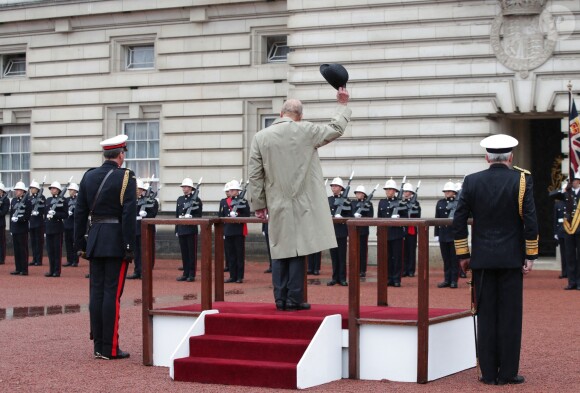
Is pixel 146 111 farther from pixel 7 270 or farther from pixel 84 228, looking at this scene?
pixel 84 228

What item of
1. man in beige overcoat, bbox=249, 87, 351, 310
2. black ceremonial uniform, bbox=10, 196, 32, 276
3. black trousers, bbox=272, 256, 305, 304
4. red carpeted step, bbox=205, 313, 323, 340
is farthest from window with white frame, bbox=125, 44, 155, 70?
red carpeted step, bbox=205, 313, 323, 340

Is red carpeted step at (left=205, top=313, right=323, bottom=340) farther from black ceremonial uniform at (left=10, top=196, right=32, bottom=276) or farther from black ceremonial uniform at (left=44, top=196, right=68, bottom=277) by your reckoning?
black ceremonial uniform at (left=10, top=196, right=32, bottom=276)

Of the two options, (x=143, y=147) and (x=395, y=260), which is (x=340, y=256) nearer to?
(x=395, y=260)

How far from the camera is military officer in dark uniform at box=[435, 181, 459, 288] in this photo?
63.1ft

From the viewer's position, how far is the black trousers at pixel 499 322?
9.38 metres

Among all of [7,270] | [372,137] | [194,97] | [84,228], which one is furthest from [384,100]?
[84,228]

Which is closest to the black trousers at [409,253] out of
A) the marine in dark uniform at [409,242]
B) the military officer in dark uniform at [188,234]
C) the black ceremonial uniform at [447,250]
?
the marine in dark uniform at [409,242]

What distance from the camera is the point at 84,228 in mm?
11148

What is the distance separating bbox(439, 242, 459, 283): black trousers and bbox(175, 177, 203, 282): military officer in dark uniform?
4435mm

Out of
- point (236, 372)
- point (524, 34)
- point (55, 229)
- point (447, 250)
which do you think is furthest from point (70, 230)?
point (236, 372)

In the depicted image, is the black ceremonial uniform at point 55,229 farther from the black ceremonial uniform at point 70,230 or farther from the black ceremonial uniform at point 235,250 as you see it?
the black ceremonial uniform at point 235,250

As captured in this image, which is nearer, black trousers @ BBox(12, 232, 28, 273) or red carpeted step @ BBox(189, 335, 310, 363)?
red carpeted step @ BBox(189, 335, 310, 363)

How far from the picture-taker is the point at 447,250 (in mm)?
19672

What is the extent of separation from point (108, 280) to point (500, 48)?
1354 centimetres
